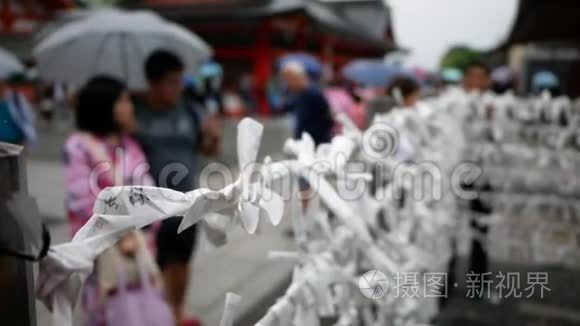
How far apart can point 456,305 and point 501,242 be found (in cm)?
73

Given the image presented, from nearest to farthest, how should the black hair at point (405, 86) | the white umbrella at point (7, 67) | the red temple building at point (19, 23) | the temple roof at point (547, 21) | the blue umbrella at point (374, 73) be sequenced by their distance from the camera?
the black hair at point (405, 86) → the white umbrella at point (7, 67) → the temple roof at point (547, 21) → the blue umbrella at point (374, 73) → the red temple building at point (19, 23)

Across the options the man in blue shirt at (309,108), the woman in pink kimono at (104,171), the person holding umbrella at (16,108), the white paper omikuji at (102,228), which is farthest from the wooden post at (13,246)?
the person holding umbrella at (16,108)

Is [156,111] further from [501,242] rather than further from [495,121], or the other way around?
[501,242]

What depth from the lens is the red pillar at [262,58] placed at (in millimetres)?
11391

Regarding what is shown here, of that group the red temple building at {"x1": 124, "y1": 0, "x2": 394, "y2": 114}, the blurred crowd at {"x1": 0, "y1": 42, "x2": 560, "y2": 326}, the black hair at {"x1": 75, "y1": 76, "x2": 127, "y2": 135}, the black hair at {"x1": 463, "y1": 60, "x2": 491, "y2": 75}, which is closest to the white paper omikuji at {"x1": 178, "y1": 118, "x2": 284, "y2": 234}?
the blurred crowd at {"x1": 0, "y1": 42, "x2": 560, "y2": 326}

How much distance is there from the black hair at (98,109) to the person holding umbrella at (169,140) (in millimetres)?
315

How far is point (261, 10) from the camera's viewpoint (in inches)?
418

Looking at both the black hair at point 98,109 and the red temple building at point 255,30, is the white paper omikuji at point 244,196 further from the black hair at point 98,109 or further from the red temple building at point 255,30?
the red temple building at point 255,30

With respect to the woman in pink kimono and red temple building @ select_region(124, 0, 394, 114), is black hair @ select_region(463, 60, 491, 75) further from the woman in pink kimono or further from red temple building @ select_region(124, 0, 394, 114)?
red temple building @ select_region(124, 0, 394, 114)

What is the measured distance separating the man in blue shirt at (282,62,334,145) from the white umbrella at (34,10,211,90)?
2.50ft

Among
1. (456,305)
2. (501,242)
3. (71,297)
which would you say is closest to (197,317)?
(456,305)

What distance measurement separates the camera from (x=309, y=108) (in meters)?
3.62

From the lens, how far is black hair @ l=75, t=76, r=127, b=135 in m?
2.12

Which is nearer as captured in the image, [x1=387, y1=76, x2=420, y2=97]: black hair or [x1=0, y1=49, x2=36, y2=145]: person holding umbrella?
[x1=387, y1=76, x2=420, y2=97]: black hair
